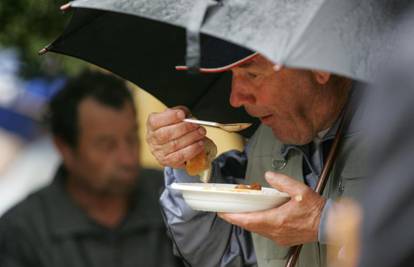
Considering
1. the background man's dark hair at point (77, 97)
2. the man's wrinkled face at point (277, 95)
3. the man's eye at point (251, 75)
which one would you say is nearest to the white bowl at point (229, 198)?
the man's wrinkled face at point (277, 95)

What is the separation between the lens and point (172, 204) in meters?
3.15

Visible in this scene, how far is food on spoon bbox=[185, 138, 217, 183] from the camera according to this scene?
297 cm

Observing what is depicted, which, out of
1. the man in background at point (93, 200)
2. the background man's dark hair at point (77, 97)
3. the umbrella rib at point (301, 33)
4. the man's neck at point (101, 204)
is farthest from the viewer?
the background man's dark hair at point (77, 97)

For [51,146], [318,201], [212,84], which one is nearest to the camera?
[318,201]

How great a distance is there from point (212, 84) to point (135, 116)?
2.70 meters

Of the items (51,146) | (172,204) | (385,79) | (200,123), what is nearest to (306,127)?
(200,123)

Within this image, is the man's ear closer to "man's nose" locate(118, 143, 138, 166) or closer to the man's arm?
the man's arm

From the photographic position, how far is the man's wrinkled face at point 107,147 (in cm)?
588

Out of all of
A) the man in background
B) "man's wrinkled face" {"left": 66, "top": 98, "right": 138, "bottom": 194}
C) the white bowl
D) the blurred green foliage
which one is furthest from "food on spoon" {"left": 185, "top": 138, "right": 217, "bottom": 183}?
"man's wrinkled face" {"left": 66, "top": 98, "right": 138, "bottom": 194}

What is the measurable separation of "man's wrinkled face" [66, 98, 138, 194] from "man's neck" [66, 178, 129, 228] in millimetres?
109

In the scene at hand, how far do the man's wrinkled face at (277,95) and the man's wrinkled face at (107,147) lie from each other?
3044 mm

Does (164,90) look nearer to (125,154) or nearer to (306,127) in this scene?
(306,127)

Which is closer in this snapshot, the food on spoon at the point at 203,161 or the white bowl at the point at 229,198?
the white bowl at the point at 229,198

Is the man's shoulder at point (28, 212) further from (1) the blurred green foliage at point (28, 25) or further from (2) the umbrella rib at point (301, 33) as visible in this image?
(2) the umbrella rib at point (301, 33)
